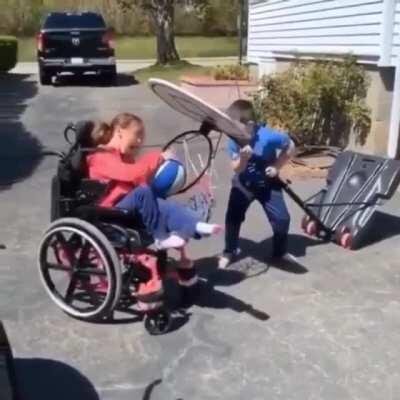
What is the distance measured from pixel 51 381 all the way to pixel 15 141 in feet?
25.4

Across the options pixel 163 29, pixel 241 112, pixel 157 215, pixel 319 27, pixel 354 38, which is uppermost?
Answer: pixel 319 27

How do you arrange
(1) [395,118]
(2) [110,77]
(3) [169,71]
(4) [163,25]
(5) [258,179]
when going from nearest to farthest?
(5) [258,179]
(1) [395,118]
(2) [110,77]
(3) [169,71]
(4) [163,25]

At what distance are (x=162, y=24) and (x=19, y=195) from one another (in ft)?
58.3

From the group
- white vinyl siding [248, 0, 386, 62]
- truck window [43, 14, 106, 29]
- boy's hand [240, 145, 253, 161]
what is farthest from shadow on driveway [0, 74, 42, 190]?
white vinyl siding [248, 0, 386, 62]

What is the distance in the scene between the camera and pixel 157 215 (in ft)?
14.5

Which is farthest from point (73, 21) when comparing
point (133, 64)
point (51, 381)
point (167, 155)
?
point (51, 381)

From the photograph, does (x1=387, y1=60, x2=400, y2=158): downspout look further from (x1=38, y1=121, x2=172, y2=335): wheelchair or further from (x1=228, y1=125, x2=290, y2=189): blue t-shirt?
(x1=38, y1=121, x2=172, y2=335): wheelchair

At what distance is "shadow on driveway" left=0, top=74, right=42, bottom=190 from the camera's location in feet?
29.1

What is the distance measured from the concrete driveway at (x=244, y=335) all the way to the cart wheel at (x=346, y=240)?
9 cm

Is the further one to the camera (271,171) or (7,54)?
(7,54)

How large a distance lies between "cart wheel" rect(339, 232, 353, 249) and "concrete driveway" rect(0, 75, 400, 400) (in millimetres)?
92

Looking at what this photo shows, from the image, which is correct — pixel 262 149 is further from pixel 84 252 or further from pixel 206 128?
pixel 84 252

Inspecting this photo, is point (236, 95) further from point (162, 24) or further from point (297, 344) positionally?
point (297, 344)

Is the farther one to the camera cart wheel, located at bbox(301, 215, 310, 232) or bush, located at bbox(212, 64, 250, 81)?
bush, located at bbox(212, 64, 250, 81)
